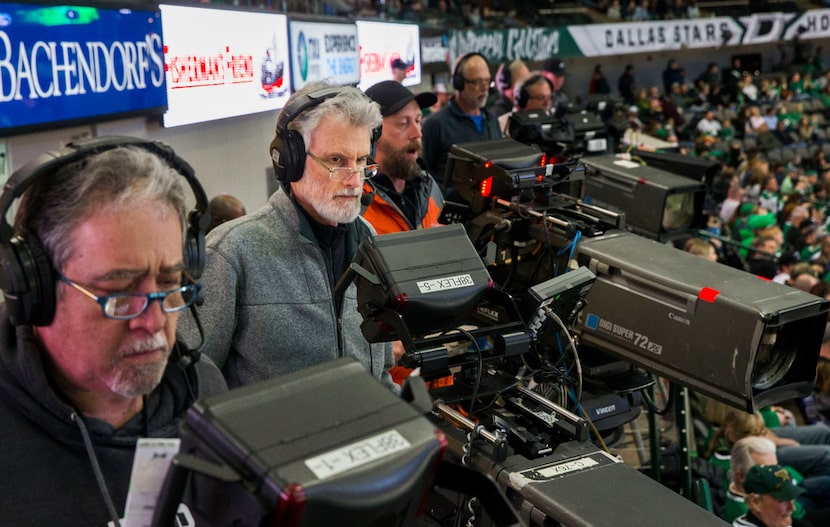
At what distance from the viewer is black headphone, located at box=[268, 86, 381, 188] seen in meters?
2.04

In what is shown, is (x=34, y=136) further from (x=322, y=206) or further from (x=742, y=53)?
(x=742, y=53)

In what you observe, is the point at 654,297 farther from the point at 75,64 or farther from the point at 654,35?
the point at 654,35

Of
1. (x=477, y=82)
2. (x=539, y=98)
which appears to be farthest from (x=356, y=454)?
(x=539, y=98)

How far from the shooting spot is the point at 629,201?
11.3 feet

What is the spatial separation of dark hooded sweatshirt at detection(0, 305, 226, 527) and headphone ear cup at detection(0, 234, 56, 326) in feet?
0.23

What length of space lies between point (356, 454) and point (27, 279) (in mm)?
505

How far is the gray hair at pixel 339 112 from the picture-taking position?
6.68 feet

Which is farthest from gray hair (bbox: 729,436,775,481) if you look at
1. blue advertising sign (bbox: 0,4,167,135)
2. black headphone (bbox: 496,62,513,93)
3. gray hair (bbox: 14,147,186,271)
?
black headphone (bbox: 496,62,513,93)

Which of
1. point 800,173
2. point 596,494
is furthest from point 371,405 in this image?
point 800,173

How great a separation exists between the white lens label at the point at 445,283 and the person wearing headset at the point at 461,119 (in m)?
2.44

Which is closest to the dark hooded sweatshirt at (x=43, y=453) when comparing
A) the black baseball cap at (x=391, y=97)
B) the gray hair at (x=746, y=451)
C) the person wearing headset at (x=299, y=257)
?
the person wearing headset at (x=299, y=257)

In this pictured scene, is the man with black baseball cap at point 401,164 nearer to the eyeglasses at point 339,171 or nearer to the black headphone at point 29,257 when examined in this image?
the eyeglasses at point 339,171

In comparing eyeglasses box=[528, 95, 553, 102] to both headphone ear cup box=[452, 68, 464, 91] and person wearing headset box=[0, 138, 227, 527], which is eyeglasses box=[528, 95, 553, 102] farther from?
person wearing headset box=[0, 138, 227, 527]

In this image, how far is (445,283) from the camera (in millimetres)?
1693
